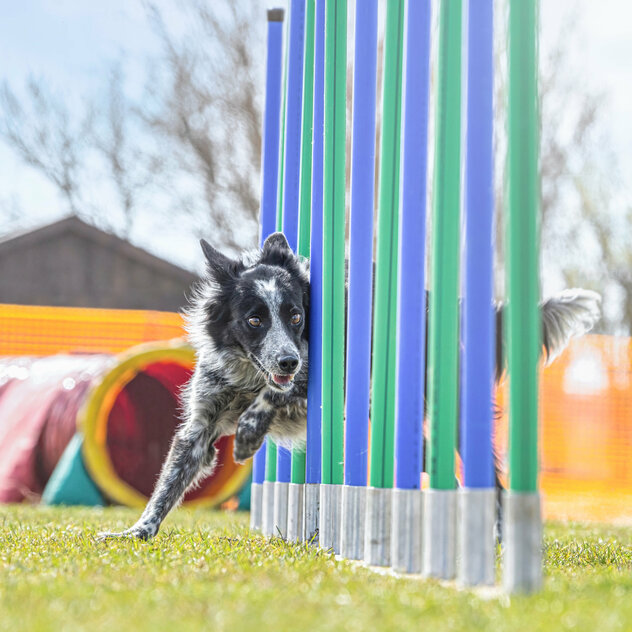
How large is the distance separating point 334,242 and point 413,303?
1.01 metres

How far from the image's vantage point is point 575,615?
87.9 inches

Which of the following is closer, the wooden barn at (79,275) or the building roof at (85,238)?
the building roof at (85,238)

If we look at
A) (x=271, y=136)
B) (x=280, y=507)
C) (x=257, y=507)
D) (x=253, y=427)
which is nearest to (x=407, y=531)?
(x=253, y=427)

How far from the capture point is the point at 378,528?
3.34 meters

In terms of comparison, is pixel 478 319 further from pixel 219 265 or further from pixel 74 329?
pixel 74 329

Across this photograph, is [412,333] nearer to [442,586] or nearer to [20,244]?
[442,586]

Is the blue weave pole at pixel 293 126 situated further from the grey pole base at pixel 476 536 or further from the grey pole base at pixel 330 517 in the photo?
the grey pole base at pixel 476 536

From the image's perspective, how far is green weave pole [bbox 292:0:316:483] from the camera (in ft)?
15.5

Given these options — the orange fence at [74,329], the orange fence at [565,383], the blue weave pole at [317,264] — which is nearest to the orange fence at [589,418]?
the orange fence at [565,383]

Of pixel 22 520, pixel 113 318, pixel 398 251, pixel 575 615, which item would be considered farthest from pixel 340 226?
pixel 113 318

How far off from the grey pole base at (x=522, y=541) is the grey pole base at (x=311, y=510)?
76.6 inches

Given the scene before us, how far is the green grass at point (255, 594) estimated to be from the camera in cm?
215

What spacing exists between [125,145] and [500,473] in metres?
15.6

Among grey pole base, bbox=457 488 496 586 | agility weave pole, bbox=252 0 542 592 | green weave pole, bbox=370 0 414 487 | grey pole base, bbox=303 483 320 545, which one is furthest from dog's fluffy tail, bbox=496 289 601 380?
grey pole base, bbox=457 488 496 586
